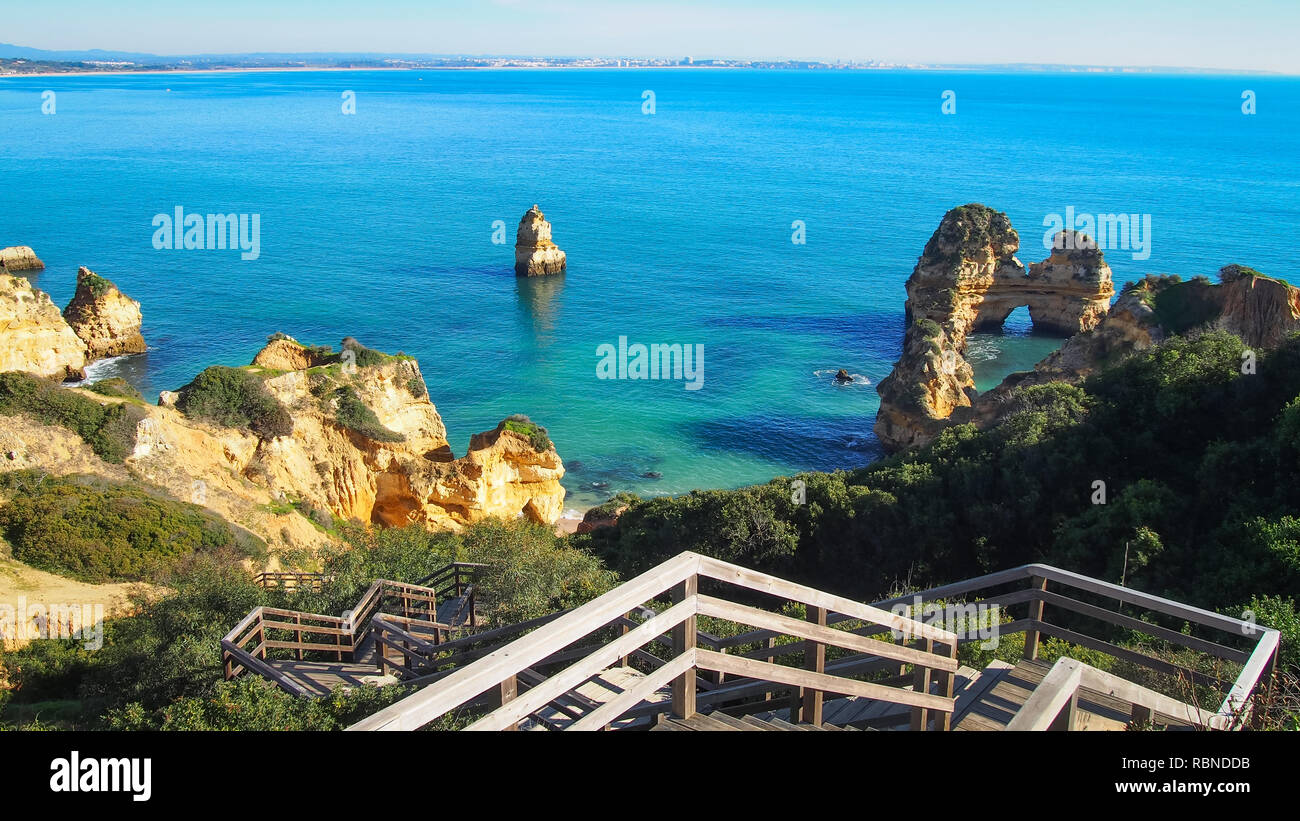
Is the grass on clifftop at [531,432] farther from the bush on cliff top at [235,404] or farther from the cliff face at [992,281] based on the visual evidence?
the cliff face at [992,281]

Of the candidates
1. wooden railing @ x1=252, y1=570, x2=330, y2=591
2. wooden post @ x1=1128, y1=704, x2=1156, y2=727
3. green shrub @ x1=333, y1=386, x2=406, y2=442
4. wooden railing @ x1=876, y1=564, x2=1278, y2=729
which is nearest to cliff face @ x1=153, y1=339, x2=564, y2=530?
green shrub @ x1=333, y1=386, x2=406, y2=442

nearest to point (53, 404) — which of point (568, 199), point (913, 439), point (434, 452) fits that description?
point (434, 452)

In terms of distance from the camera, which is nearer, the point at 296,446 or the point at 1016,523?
the point at 1016,523

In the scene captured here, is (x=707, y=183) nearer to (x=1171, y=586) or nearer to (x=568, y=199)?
(x=568, y=199)

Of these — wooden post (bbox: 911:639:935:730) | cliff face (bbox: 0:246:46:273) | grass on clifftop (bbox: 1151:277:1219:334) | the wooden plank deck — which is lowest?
the wooden plank deck

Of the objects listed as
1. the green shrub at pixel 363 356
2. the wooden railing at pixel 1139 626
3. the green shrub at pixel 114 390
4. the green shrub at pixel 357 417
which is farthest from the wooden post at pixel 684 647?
the green shrub at pixel 363 356

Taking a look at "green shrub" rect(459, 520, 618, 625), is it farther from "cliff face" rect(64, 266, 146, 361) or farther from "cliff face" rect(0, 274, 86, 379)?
"cliff face" rect(64, 266, 146, 361)
